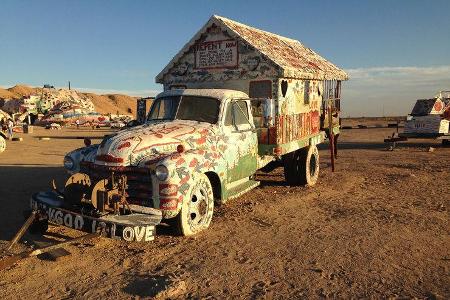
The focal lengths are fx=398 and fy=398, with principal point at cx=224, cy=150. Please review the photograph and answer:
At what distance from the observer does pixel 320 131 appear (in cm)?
1189

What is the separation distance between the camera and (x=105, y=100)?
285 feet

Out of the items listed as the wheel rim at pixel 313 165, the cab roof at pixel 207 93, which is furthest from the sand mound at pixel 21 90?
the cab roof at pixel 207 93

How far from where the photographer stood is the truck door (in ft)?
22.6

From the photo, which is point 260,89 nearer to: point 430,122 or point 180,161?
point 180,161

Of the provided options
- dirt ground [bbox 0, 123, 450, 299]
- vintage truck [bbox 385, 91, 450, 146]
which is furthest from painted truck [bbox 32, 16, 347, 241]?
vintage truck [bbox 385, 91, 450, 146]

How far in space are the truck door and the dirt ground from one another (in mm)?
810

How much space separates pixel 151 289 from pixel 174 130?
2804mm

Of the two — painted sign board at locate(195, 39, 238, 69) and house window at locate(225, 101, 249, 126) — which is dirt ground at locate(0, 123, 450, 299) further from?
painted sign board at locate(195, 39, 238, 69)

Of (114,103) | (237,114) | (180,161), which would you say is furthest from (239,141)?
(114,103)

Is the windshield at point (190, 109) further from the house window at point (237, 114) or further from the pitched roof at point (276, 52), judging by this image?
the pitched roof at point (276, 52)

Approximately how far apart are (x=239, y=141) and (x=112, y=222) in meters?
3.10

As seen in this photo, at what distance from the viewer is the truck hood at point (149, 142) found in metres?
5.64

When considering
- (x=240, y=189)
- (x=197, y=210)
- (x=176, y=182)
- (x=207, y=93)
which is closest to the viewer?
(x=176, y=182)

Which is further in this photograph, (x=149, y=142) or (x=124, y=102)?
(x=124, y=102)
